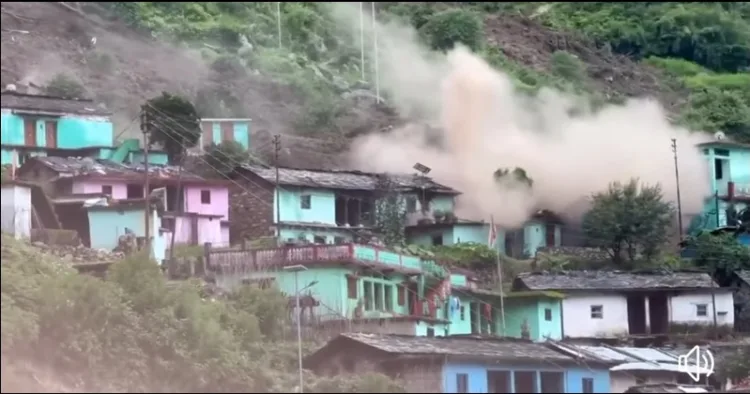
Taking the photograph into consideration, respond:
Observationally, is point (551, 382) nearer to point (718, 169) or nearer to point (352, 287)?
point (352, 287)

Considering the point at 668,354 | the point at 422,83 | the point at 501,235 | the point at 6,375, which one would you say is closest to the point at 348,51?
the point at 422,83

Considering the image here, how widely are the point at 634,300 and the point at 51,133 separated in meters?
3.42

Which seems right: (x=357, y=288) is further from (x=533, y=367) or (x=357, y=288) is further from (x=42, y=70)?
(x=42, y=70)

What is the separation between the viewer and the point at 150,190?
10.2 metres

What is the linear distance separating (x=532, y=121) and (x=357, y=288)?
77.3 inches

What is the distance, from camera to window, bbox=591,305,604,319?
10842 mm

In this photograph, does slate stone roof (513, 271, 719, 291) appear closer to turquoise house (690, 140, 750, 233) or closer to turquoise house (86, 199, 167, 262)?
turquoise house (690, 140, 750, 233)

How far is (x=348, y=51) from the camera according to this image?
11539 millimetres

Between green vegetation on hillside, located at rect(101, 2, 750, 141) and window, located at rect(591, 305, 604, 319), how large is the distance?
143 centimetres

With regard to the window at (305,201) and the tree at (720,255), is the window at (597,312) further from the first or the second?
the window at (305,201)

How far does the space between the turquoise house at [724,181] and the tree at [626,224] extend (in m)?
0.24

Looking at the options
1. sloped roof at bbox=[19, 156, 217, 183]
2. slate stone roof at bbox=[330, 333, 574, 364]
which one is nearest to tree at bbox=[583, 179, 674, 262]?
slate stone roof at bbox=[330, 333, 574, 364]

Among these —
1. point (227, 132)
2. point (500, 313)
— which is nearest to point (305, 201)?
point (227, 132)

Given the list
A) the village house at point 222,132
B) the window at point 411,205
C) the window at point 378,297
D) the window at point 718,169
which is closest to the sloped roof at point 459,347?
the window at point 378,297
